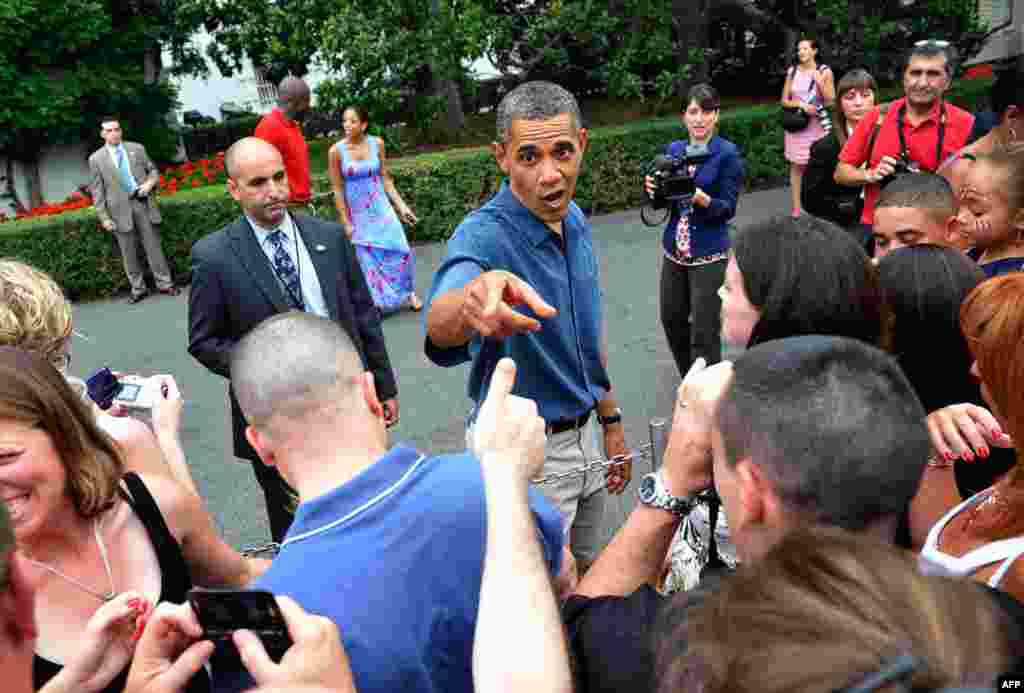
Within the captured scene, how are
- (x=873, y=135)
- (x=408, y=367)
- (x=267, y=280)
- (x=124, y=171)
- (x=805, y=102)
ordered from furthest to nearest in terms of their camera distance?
(x=124, y=171) → (x=805, y=102) → (x=408, y=367) → (x=873, y=135) → (x=267, y=280)

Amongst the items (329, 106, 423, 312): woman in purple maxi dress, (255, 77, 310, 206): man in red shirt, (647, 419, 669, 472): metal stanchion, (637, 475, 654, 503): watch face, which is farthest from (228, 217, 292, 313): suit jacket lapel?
(329, 106, 423, 312): woman in purple maxi dress

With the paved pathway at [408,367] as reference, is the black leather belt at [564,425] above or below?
above

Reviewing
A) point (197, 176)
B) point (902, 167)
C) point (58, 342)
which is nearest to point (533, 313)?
point (58, 342)

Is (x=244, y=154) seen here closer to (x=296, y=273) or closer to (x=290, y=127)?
(x=296, y=273)

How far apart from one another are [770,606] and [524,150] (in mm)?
2358

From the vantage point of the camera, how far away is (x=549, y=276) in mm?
3234

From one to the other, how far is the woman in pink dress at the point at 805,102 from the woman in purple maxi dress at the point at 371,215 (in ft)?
12.9

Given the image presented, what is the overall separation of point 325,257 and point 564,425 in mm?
1292

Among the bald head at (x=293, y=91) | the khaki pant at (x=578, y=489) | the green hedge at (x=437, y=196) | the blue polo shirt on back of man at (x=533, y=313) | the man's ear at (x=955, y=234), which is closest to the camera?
the blue polo shirt on back of man at (x=533, y=313)

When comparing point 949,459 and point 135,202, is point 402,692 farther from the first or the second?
point 135,202

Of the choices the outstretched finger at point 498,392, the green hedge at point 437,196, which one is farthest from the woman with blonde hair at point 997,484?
the green hedge at point 437,196

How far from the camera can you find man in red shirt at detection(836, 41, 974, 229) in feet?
15.9

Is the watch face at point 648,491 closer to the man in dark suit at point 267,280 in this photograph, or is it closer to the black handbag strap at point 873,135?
the man in dark suit at point 267,280

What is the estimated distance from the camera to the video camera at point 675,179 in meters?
5.21
